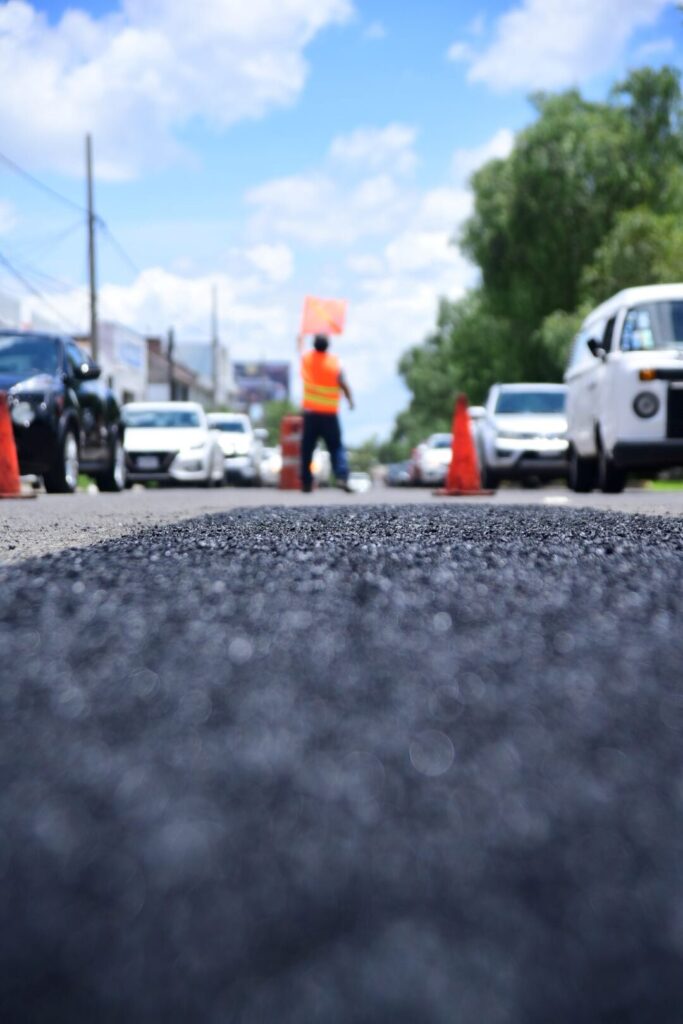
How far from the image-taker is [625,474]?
42.0 ft

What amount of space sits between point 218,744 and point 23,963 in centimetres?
56

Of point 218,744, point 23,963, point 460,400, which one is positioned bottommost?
point 23,963

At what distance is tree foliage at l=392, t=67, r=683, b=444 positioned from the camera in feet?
103

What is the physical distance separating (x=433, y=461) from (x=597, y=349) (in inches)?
721

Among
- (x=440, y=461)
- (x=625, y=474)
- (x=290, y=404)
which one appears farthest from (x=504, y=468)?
(x=290, y=404)

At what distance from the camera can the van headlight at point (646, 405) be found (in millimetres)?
11430

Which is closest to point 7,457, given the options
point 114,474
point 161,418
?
point 114,474

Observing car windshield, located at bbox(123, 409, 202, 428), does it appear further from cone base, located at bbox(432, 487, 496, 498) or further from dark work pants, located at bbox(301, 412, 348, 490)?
cone base, located at bbox(432, 487, 496, 498)

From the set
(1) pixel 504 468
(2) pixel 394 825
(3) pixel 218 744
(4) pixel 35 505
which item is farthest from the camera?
(1) pixel 504 468

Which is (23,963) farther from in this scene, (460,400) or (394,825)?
(460,400)

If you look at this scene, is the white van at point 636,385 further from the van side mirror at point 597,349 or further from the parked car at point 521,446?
the parked car at point 521,446

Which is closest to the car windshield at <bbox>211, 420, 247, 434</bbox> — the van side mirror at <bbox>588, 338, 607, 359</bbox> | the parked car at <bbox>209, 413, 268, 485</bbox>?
the parked car at <bbox>209, 413, 268, 485</bbox>

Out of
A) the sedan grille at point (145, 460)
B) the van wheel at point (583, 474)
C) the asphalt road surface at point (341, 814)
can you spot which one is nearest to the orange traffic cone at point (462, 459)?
the van wheel at point (583, 474)

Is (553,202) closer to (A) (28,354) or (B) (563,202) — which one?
(B) (563,202)
